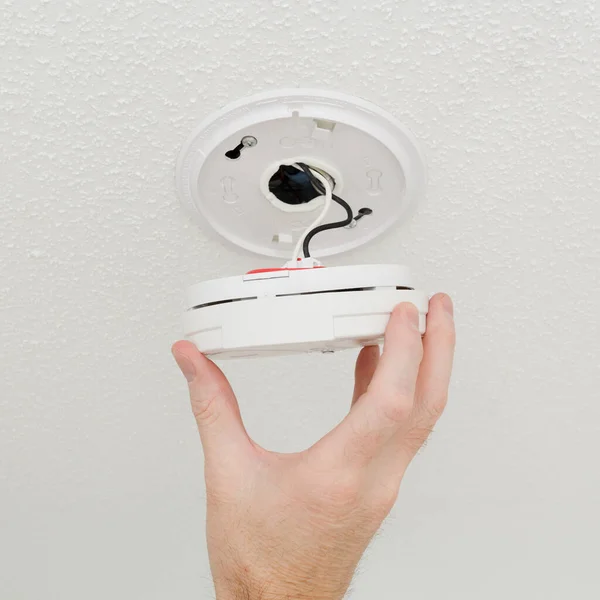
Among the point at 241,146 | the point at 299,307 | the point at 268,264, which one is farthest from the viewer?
the point at 268,264

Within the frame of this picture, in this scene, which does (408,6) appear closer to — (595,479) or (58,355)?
(58,355)

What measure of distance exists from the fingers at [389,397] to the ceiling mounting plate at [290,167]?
0.52ft

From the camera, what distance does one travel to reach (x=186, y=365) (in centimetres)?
49

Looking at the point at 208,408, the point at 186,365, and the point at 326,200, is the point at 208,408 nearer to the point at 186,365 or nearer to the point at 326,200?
the point at 186,365

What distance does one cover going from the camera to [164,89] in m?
0.50

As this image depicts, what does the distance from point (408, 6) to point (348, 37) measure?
0.16 ft

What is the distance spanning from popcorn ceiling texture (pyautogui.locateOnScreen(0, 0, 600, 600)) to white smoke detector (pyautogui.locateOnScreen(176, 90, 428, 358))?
2cm

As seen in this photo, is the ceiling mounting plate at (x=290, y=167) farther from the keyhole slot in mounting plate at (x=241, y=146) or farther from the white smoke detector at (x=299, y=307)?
the white smoke detector at (x=299, y=307)

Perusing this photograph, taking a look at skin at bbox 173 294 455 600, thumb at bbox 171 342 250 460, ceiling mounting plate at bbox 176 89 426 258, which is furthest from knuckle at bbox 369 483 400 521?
ceiling mounting plate at bbox 176 89 426 258

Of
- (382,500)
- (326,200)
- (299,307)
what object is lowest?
(382,500)

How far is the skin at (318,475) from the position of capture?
0.45 m

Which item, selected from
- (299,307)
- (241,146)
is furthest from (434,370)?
(241,146)

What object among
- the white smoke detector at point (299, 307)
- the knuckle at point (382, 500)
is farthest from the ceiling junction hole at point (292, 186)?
the knuckle at point (382, 500)

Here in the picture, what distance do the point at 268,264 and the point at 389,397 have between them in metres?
0.25
